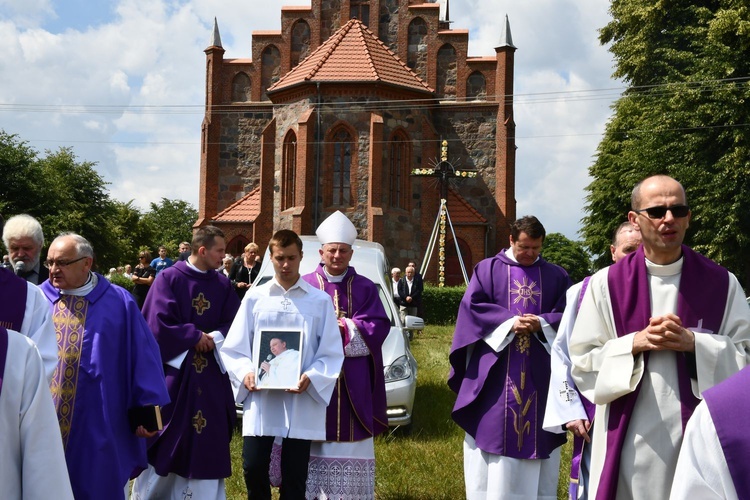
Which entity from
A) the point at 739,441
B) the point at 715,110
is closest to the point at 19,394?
the point at 739,441

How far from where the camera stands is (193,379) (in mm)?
6312

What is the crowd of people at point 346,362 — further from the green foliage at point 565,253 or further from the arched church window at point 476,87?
the green foliage at point 565,253

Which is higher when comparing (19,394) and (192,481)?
(19,394)

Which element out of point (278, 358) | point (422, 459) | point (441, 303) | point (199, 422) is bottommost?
point (422, 459)

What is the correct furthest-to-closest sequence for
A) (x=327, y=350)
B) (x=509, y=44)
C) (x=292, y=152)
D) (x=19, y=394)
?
(x=509, y=44) < (x=292, y=152) < (x=327, y=350) < (x=19, y=394)

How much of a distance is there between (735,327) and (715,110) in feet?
79.6

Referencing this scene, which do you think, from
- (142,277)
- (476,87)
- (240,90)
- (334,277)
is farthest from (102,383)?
(240,90)

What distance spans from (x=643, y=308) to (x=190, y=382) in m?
3.59

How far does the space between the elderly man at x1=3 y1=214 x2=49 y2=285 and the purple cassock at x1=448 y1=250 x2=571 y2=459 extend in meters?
3.17

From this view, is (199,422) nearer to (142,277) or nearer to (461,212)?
(142,277)

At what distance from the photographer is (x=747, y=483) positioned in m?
1.91

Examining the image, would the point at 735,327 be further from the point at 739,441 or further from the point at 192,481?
the point at 192,481

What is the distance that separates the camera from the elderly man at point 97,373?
484 centimetres

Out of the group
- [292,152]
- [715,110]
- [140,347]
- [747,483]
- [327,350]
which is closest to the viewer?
[747,483]
